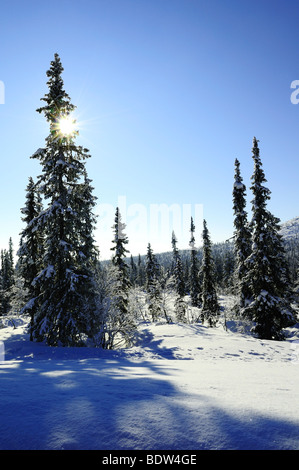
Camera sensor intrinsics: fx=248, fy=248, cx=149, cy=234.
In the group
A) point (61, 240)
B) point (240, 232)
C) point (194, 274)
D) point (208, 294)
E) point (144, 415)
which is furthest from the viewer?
point (194, 274)

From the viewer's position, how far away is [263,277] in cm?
2094

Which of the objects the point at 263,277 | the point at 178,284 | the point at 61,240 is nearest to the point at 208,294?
the point at 178,284

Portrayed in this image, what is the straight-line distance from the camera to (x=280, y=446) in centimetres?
201

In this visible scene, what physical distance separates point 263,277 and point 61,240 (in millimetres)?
16441

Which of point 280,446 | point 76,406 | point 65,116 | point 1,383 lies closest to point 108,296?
point 65,116

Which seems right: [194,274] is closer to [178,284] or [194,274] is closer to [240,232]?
[178,284]

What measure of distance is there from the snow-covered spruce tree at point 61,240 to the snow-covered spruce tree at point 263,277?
541 inches

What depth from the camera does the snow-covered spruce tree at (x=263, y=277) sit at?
2042 centimetres

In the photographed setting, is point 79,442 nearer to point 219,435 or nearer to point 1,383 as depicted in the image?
point 219,435

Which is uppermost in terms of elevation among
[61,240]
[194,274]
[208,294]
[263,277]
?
[61,240]

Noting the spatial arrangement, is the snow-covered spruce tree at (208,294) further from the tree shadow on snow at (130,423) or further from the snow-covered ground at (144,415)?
the tree shadow on snow at (130,423)

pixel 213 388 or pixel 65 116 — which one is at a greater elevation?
pixel 65 116

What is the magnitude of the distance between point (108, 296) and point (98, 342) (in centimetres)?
311

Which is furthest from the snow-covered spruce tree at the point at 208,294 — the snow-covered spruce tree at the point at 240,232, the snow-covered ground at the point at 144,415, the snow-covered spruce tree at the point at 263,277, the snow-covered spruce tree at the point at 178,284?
the snow-covered ground at the point at 144,415
